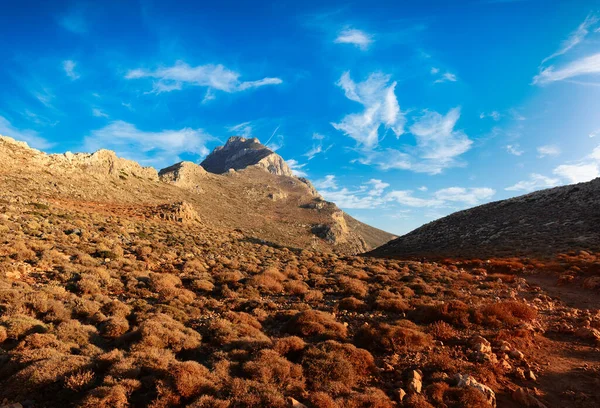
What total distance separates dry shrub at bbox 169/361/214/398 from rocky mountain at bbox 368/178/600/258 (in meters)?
36.2

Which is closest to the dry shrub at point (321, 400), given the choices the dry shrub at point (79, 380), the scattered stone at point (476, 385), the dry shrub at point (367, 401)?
the dry shrub at point (367, 401)

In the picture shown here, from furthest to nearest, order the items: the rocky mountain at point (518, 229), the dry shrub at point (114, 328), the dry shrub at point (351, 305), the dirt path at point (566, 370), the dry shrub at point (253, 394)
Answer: the rocky mountain at point (518, 229)
the dry shrub at point (351, 305)
the dry shrub at point (114, 328)
the dirt path at point (566, 370)
the dry shrub at point (253, 394)

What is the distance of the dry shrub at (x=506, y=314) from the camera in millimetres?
11876

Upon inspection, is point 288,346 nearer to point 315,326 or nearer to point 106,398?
point 315,326

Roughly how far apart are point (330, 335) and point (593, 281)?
772 inches

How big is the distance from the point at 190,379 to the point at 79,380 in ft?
8.08

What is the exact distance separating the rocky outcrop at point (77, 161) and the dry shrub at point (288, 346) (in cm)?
5685

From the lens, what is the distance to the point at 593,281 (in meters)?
18.7

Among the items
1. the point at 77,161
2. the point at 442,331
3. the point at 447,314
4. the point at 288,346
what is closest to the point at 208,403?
the point at 288,346

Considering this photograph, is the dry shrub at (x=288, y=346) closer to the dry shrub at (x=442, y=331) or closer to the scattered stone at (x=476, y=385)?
the scattered stone at (x=476, y=385)

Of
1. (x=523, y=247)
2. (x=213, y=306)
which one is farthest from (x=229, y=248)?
(x=523, y=247)

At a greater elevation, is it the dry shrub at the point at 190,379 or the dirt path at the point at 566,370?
the dry shrub at the point at 190,379

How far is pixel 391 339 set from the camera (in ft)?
32.9

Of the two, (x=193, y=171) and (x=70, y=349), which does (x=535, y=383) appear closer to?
(x=70, y=349)
